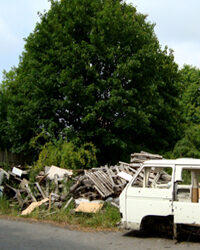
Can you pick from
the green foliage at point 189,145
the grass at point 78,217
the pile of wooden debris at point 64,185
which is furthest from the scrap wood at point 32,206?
the green foliage at point 189,145

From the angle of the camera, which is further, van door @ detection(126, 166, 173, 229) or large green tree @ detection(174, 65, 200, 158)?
large green tree @ detection(174, 65, 200, 158)

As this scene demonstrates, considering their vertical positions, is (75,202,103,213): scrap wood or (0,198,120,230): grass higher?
(75,202,103,213): scrap wood

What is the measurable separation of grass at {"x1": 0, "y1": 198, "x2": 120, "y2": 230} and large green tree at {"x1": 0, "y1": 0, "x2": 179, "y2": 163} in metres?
7.37

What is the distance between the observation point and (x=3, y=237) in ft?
30.0

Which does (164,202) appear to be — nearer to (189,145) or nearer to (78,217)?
(78,217)

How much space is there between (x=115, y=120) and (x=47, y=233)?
1109cm

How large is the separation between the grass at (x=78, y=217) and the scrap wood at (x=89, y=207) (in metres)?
0.13

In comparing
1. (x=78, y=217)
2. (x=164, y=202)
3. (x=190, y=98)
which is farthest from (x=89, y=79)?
(x=190, y=98)

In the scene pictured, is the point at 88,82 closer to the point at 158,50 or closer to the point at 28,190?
the point at 158,50

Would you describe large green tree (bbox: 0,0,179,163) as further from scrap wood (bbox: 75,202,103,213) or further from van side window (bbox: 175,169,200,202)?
van side window (bbox: 175,169,200,202)

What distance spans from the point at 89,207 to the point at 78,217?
1.69 feet

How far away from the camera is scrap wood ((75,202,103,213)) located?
11.5m

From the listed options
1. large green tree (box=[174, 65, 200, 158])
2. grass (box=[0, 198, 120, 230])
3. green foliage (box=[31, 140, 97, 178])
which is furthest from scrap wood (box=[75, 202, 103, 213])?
large green tree (box=[174, 65, 200, 158])

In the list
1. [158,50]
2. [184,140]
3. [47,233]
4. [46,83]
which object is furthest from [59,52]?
[47,233]
